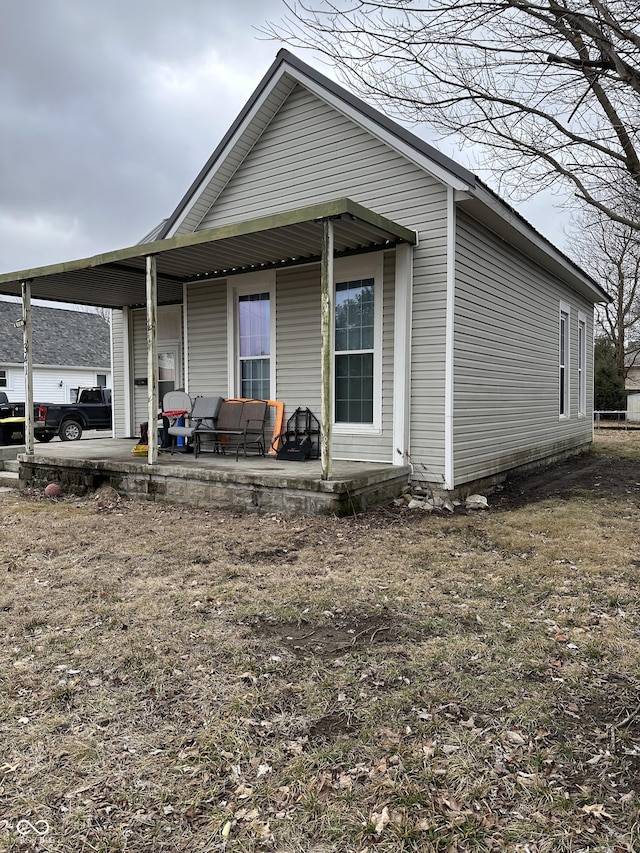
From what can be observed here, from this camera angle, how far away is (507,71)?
5.79 m

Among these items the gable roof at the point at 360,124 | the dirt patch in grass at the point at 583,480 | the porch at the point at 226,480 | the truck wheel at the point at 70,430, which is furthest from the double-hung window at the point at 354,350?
the truck wheel at the point at 70,430

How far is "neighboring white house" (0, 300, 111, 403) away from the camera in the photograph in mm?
26656

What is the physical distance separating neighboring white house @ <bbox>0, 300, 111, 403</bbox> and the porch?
65.3ft

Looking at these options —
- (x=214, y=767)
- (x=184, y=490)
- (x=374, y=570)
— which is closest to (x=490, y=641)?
(x=374, y=570)

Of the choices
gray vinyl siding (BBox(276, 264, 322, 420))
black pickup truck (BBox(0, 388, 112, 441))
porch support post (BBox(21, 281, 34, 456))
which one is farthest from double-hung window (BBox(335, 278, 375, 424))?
black pickup truck (BBox(0, 388, 112, 441))

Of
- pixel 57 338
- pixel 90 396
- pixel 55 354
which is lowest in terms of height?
pixel 90 396

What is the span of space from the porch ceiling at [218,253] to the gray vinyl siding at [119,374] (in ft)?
4.61

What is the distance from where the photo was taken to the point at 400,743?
7.37 feet

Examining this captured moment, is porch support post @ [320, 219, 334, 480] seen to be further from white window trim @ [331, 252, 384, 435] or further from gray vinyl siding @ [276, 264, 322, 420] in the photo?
gray vinyl siding @ [276, 264, 322, 420]

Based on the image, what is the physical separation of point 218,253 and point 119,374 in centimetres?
506

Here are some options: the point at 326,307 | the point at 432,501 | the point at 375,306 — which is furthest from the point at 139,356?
the point at 432,501

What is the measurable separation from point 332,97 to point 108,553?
6.12 meters

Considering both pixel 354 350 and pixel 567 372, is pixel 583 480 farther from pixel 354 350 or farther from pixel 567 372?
pixel 354 350

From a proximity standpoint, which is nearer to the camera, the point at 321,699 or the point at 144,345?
the point at 321,699
